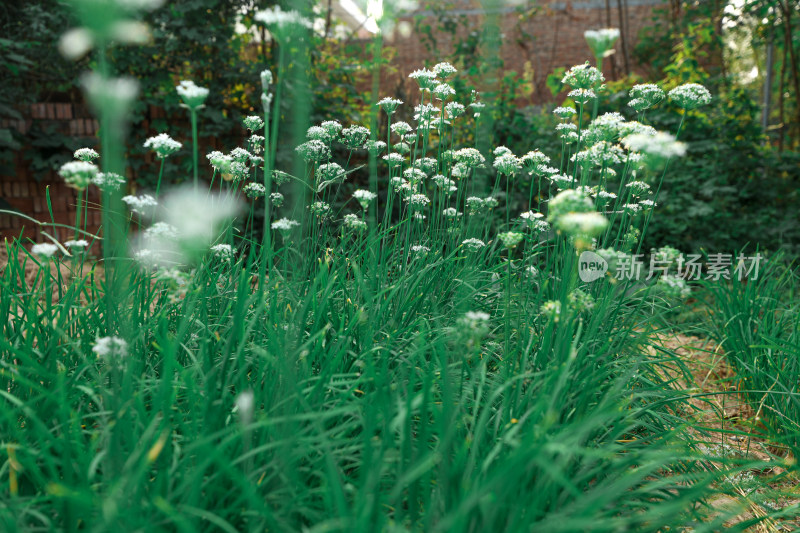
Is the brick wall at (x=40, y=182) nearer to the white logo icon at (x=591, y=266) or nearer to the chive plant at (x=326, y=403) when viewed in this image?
the chive plant at (x=326, y=403)

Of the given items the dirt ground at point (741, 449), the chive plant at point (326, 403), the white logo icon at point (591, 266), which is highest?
the white logo icon at point (591, 266)

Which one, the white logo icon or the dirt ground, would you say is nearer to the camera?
the dirt ground

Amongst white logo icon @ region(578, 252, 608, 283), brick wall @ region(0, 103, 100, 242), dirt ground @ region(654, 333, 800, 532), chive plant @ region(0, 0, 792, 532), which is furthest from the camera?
brick wall @ region(0, 103, 100, 242)

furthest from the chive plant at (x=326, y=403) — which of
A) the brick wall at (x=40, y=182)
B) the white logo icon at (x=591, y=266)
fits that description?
the brick wall at (x=40, y=182)

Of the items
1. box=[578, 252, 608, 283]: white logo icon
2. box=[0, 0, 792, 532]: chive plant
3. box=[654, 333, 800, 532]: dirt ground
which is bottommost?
box=[654, 333, 800, 532]: dirt ground

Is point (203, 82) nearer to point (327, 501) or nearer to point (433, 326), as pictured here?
point (433, 326)

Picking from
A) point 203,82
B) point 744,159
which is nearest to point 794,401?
point 744,159

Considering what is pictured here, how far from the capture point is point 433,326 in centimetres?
207

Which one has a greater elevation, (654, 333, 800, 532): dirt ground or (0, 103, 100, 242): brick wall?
(0, 103, 100, 242): brick wall

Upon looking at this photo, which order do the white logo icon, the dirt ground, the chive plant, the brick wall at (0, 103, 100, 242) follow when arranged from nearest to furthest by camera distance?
the chive plant, the dirt ground, the white logo icon, the brick wall at (0, 103, 100, 242)

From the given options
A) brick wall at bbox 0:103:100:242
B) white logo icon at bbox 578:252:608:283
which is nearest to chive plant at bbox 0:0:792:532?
white logo icon at bbox 578:252:608:283

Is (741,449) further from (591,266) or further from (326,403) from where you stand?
(326,403)

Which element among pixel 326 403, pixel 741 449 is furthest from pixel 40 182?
pixel 741 449

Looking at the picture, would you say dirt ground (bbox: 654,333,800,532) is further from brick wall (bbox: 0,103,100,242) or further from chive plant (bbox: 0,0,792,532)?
brick wall (bbox: 0,103,100,242)
